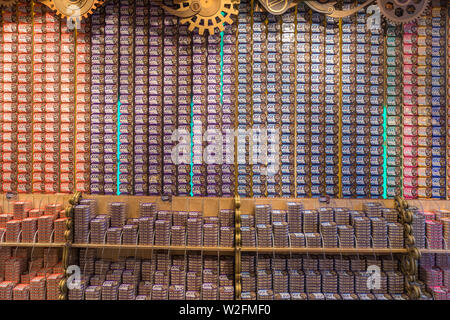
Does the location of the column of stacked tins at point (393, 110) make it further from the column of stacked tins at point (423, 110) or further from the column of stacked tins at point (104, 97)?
the column of stacked tins at point (104, 97)

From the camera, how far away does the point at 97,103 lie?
445 cm

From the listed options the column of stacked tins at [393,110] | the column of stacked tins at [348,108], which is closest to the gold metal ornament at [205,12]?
the column of stacked tins at [348,108]

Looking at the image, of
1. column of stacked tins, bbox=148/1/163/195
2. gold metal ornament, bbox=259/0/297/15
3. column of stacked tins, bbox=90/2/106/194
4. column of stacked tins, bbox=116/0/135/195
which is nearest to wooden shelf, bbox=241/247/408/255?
column of stacked tins, bbox=148/1/163/195

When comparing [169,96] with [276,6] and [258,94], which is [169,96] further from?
[276,6]

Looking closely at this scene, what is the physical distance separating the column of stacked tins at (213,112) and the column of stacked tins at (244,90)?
240 millimetres

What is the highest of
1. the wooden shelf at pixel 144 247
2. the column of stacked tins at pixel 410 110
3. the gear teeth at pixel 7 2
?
the gear teeth at pixel 7 2

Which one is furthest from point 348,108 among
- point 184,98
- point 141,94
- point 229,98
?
point 141,94

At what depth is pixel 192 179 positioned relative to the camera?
14.6 ft

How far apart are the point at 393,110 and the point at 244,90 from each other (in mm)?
1787

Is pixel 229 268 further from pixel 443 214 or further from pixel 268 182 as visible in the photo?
pixel 443 214

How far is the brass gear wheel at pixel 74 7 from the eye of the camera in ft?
14.1

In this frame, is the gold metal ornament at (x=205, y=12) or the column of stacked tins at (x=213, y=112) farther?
the column of stacked tins at (x=213, y=112)
